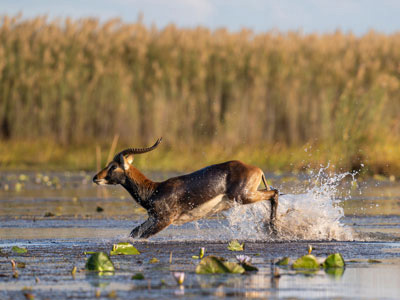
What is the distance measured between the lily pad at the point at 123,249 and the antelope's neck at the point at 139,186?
2.09m

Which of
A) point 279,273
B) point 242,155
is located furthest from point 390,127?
point 279,273

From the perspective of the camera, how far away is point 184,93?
2177 centimetres

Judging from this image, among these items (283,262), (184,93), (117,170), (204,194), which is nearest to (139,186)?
(117,170)

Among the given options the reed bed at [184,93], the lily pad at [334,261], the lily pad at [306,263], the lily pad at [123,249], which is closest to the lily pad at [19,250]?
the lily pad at [123,249]

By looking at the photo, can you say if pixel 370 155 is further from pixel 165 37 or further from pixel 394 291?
pixel 394 291

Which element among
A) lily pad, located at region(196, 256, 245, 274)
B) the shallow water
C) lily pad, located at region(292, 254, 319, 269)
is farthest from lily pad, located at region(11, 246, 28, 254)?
lily pad, located at region(292, 254, 319, 269)

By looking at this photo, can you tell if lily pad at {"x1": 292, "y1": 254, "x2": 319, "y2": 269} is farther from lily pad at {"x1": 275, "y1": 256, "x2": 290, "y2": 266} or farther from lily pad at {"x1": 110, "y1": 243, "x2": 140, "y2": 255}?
lily pad at {"x1": 110, "y1": 243, "x2": 140, "y2": 255}

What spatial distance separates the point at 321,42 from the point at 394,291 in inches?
732

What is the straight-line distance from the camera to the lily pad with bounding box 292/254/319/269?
725 centimetres

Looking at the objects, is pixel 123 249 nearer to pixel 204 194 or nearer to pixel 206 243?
pixel 206 243

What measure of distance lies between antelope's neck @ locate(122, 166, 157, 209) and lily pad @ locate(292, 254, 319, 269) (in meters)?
3.47

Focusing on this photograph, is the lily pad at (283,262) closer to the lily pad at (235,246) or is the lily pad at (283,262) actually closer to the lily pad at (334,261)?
the lily pad at (334,261)

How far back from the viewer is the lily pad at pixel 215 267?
6980mm

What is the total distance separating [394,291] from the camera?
6250mm
